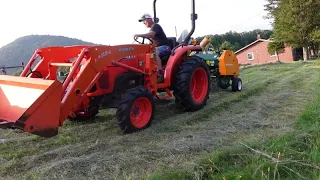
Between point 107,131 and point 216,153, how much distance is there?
2.23m

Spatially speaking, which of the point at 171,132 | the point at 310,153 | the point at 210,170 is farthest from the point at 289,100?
the point at 210,170

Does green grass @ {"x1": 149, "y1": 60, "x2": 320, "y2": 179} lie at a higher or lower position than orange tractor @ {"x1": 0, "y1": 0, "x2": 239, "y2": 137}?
lower

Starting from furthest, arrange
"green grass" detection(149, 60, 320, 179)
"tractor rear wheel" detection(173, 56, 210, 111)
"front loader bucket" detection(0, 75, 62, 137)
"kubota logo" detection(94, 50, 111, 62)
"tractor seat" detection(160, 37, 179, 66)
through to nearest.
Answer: "tractor seat" detection(160, 37, 179, 66) → "tractor rear wheel" detection(173, 56, 210, 111) → "kubota logo" detection(94, 50, 111, 62) → "front loader bucket" detection(0, 75, 62, 137) → "green grass" detection(149, 60, 320, 179)

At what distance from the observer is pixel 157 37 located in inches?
280

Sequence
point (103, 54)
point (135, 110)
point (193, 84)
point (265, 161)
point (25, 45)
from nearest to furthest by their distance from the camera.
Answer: point (265, 161) < point (103, 54) < point (135, 110) < point (193, 84) < point (25, 45)

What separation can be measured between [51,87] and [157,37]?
307 centimetres

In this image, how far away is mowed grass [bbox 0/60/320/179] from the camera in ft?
12.0

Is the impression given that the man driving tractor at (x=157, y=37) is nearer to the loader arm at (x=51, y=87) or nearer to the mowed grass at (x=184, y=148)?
the loader arm at (x=51, y=87)

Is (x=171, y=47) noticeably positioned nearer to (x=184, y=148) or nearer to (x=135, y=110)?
(x=135, y=110)

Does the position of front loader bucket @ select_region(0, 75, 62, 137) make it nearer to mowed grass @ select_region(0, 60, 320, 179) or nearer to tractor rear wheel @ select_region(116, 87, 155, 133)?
mowed grass @ select_region(0, 60, 320, 179)

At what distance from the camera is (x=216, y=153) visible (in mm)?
4031

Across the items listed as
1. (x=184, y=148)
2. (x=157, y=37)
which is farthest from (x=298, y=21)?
(x=184, y=148)

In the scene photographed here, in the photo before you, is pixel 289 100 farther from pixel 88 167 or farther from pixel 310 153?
pixel 88 167

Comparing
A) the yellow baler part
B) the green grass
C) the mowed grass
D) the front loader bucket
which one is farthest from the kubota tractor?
the yellow baler part
